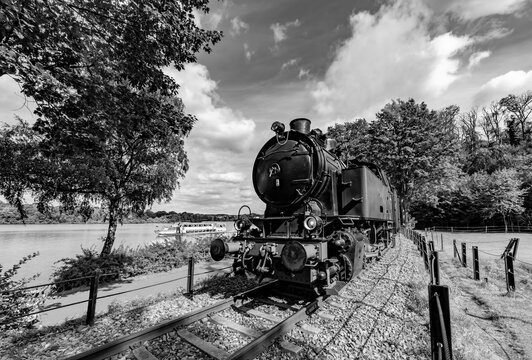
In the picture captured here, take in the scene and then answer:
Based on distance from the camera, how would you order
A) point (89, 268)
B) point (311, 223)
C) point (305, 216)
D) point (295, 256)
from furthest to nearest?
point (89, 268)
point (305, 216)
point (311, 223)
point (295, 256)

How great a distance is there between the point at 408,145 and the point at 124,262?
25.1 metres

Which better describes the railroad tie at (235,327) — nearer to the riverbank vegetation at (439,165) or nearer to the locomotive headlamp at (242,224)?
the locomotive headlamp at (242,224)

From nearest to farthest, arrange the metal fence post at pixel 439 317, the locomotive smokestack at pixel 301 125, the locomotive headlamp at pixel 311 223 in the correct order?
the metal fence post at pixel 439 317 → the locomotive headlamp at pixel 311 223 → the locomotive smokestack at pixel 301 125

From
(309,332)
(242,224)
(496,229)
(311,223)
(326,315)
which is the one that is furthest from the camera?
(496,229)

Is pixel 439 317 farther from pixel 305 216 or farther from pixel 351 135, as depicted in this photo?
pixel 351 135

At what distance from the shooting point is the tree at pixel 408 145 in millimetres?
25750

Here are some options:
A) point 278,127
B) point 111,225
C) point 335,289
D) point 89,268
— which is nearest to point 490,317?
point 335,289

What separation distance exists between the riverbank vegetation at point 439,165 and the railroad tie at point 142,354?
15.5 metres

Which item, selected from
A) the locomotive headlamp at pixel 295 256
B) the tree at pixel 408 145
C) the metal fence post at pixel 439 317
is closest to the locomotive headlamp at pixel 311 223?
the locomotive headlamp at pixel 295 256

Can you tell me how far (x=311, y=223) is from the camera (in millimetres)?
4883

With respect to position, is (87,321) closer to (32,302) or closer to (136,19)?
(32,302)

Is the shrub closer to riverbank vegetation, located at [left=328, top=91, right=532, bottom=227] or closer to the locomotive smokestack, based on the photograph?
the locomotive smokestack

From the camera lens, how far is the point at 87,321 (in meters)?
4.84

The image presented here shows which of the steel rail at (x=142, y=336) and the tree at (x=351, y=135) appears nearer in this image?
the steel rail at (x=142, y=336)
